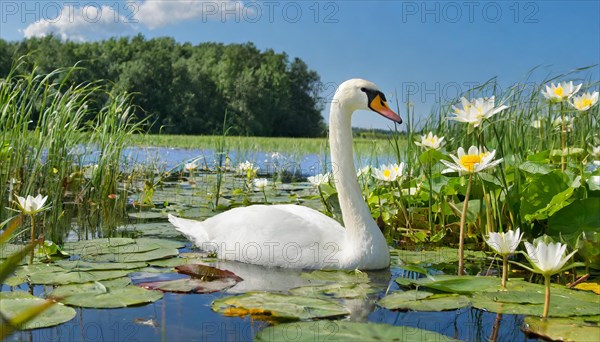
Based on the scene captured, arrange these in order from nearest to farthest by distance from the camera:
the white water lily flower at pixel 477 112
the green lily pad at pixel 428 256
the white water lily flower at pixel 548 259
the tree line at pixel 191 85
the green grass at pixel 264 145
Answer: the white water lily flower at pixel 548 259 → the white water lily flower at pixel 477 112 → the green lily pad at pixel 428 256 → the green grass at pixel 264 145 → the tree line at pixel 191 85

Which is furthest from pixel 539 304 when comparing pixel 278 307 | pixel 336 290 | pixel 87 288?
pixel 87 288

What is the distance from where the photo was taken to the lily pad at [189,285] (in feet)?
8.90

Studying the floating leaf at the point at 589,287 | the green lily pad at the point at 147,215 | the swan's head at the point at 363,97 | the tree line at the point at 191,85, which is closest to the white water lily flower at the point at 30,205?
the swan's head at the point at 363,97

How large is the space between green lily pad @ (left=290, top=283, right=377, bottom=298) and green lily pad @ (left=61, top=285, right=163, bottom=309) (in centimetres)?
65

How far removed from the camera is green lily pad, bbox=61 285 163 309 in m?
2.45

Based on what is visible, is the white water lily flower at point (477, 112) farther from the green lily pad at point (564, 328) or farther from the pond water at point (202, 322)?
the green lily pad at point (564, 328)

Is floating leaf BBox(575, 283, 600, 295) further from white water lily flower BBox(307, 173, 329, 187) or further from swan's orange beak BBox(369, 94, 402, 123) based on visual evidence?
white water lily flower BBox(307, 173, 329, 187)

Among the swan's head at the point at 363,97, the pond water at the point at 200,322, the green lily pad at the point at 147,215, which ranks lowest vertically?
the pond water at the point at 200,322

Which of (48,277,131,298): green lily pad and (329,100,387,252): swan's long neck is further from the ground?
(329,100,387,252): swan's long neck

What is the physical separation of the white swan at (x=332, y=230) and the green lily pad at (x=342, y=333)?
3.74 ft

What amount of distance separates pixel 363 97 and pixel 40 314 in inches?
79.4

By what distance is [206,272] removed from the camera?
2973 millimetres

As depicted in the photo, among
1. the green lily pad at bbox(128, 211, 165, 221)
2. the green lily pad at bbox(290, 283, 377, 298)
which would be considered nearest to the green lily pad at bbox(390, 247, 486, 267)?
the green lily pad at bbox(290, 283, 377, 298)

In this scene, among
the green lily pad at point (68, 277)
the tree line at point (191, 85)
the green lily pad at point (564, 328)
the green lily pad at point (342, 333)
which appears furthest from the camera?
the tree line at point (191, 85)
